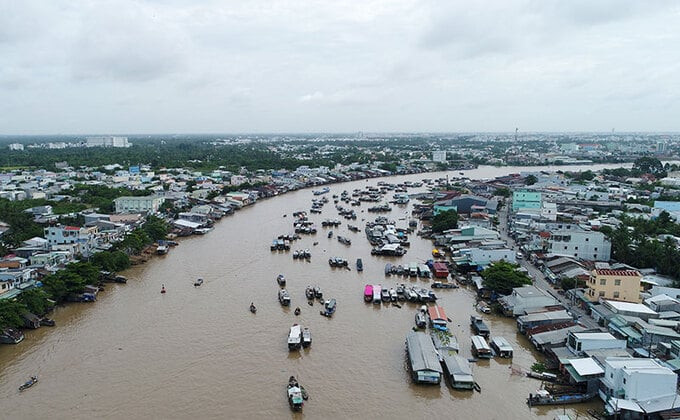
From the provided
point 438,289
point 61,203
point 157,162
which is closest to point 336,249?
point 438,289

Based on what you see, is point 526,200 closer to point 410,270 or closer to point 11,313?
point 410,270

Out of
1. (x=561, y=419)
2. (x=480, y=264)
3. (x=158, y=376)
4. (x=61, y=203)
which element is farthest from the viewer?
(x=61, y=203)

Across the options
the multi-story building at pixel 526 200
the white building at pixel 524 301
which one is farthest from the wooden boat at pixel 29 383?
the multi-story building at pixel 526 200

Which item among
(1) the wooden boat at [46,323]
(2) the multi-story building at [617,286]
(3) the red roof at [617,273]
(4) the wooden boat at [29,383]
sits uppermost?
(3) the red roof at [617,273]

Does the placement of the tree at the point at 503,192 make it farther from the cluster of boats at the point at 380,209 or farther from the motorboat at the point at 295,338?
the motorboat at the point at 295,338

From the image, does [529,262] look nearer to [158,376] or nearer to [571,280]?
[571,280]

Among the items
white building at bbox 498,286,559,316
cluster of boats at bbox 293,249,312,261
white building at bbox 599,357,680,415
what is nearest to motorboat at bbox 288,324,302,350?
white building at bbox 498,286,559,316

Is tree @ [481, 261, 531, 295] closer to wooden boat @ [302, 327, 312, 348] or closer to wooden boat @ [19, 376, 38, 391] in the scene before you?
wooden boat @ [302, 327, 312, 348]
